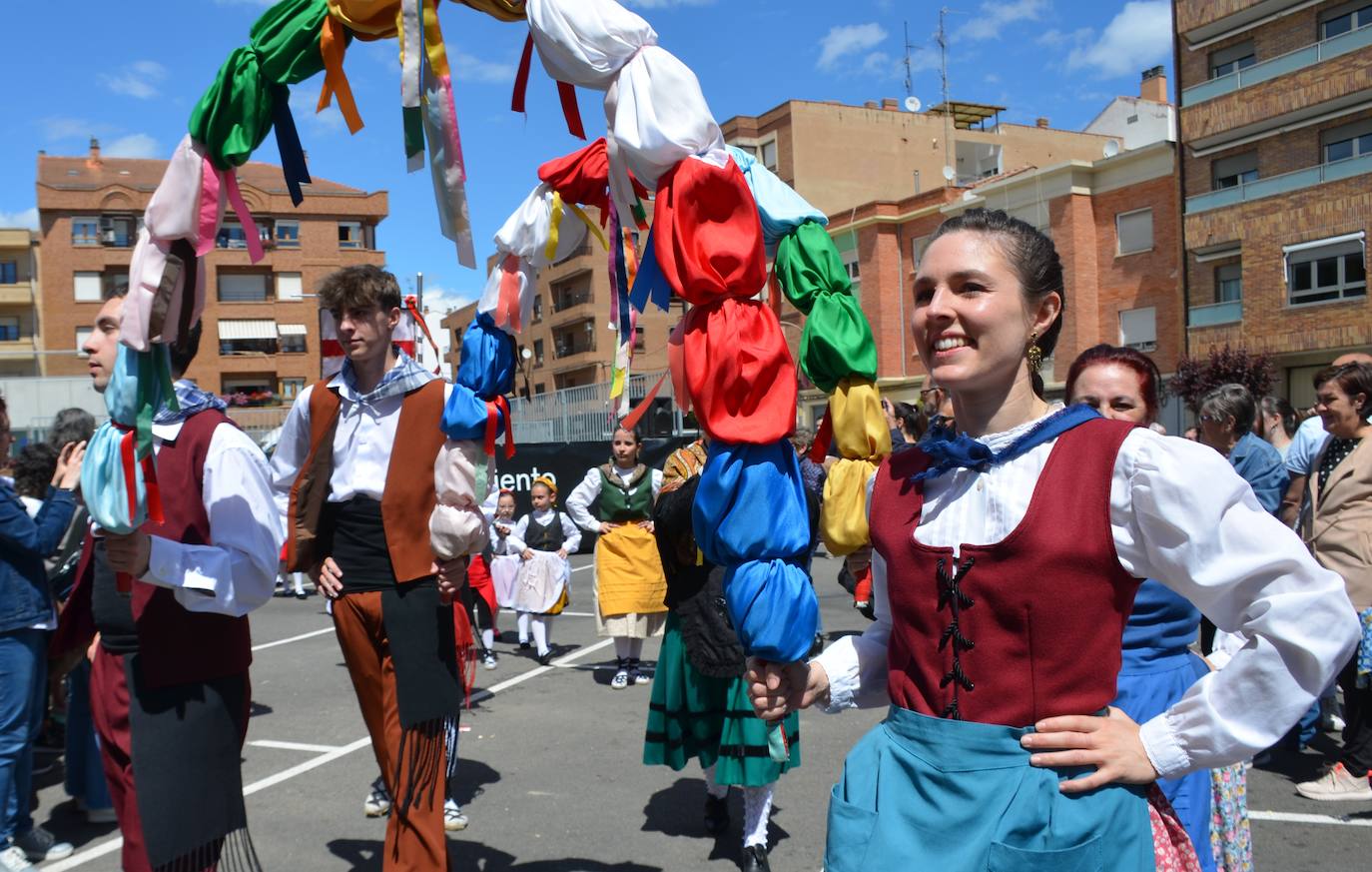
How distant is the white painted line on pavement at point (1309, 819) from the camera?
486cm

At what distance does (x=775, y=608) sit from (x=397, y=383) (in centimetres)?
230

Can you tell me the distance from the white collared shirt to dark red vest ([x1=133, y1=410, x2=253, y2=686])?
2418mm

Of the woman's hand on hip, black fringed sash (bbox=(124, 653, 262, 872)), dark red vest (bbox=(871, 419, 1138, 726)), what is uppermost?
dark red vest (bbox=(871, 419, 1138, 726))

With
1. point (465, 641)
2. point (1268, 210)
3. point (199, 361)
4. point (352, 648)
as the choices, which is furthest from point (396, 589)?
point (199, 361)

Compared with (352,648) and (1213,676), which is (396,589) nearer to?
(352,648)

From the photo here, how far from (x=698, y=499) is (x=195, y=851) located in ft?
6.73

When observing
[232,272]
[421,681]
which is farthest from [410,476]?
[232,272]

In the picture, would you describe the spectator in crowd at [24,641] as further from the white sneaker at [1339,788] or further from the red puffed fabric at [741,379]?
the white sneaker at [1339,788]

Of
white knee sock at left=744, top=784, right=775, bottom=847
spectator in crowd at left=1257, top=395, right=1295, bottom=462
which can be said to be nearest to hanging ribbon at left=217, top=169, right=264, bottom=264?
white knee sock at left=744, top=784, right=775, bottom=847

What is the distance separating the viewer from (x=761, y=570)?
6.37 feet

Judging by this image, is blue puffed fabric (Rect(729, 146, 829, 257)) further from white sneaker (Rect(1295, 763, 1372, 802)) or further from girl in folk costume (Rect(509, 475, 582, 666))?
girl in folk costume (Rect(509, 475, 582, 666))

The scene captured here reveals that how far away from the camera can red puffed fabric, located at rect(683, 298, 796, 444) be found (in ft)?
6.53

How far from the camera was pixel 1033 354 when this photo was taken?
207 cm

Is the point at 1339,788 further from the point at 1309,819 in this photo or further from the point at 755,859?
the point at 755,859
